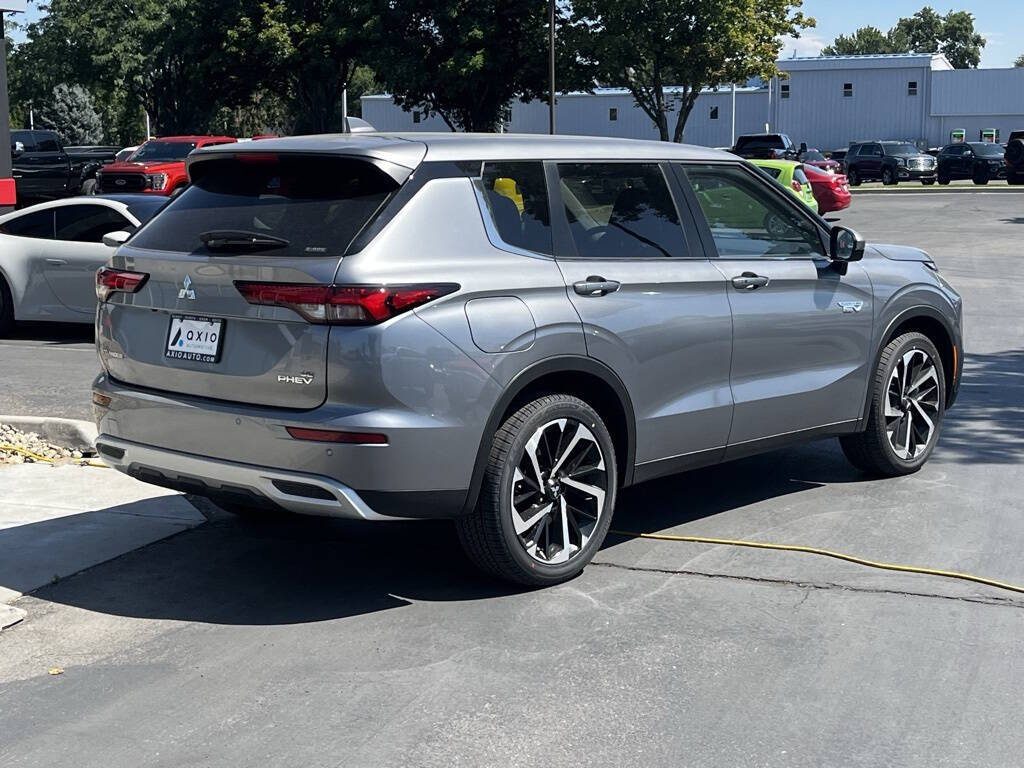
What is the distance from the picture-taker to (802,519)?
6.52 m

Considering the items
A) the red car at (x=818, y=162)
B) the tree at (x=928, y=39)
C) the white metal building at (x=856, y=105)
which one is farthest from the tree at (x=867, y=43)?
the red car at (x=818, y=162)

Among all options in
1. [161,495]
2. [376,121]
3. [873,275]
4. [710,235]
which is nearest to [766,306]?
[710,235]

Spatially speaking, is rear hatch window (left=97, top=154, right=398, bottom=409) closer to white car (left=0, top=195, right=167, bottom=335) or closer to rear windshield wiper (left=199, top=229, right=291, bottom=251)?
rear windshield wiper (left=199, top=229, right=291, bottom=251)

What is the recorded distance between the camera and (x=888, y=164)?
177 ft

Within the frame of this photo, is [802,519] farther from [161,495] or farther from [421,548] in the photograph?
[161,495]

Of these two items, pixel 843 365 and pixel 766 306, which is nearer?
pixel 766 306

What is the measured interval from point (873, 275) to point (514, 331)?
8.52 ft

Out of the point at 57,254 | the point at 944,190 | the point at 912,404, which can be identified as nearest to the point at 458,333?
the point at 912,404

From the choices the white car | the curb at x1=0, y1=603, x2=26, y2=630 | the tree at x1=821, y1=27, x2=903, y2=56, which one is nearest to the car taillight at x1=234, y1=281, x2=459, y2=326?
the curb at x1=0, y1=603, x2=26, y2=630

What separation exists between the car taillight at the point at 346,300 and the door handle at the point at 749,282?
180 cm

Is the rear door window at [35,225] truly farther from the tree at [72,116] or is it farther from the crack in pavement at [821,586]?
the tree at [72,116]

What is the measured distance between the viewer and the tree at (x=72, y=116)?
78.6 m

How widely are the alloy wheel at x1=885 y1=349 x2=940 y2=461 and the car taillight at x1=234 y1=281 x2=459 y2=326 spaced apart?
3230mm

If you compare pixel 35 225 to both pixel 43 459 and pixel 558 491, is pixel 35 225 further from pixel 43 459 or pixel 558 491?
pixel 558 491
